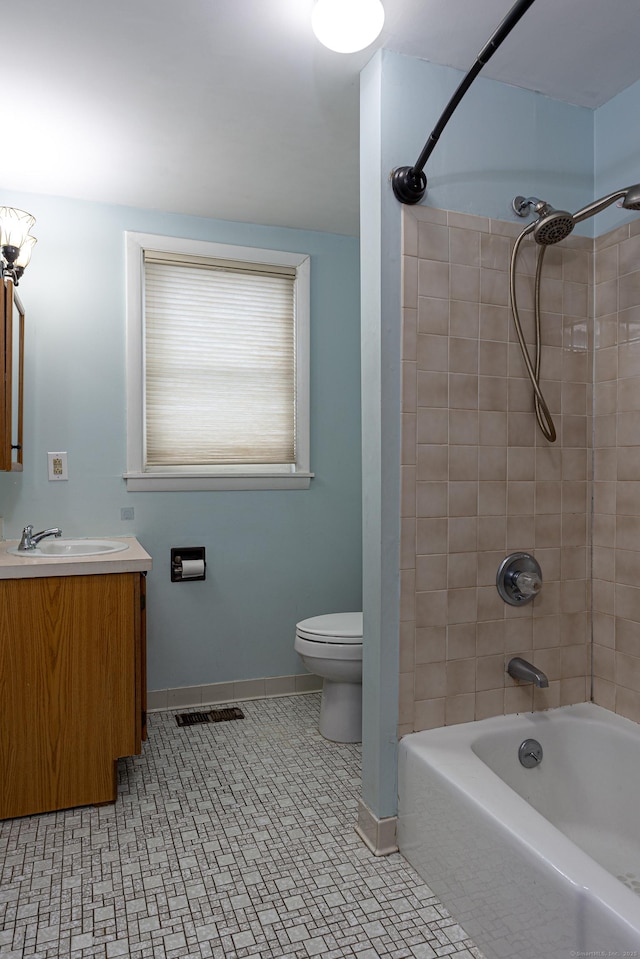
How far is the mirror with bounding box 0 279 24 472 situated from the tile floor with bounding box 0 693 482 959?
1.26 metres

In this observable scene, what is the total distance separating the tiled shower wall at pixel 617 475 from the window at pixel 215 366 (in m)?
1.50

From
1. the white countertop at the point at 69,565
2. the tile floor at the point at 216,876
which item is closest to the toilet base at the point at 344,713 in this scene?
the tile floor at the point at 216,876

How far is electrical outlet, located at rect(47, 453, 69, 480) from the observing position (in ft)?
9.03

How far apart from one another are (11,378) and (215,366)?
0.93m

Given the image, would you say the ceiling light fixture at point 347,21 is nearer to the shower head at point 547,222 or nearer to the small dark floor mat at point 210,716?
the shower head at point 547,222

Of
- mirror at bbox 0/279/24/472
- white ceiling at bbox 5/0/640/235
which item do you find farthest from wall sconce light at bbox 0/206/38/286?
white ceiling at bbox 5/0/640/235

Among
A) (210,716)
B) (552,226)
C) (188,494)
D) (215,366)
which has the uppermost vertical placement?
(552,226)

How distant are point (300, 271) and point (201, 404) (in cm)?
83

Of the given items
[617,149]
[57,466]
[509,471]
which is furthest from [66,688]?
[617,149]

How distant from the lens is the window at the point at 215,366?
291 cm

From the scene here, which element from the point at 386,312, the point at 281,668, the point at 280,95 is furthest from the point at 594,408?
the point at 281,668

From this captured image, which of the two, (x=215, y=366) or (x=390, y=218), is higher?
(x=390, y=218)

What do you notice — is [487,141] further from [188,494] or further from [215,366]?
[188,494]

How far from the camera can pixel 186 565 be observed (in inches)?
115
